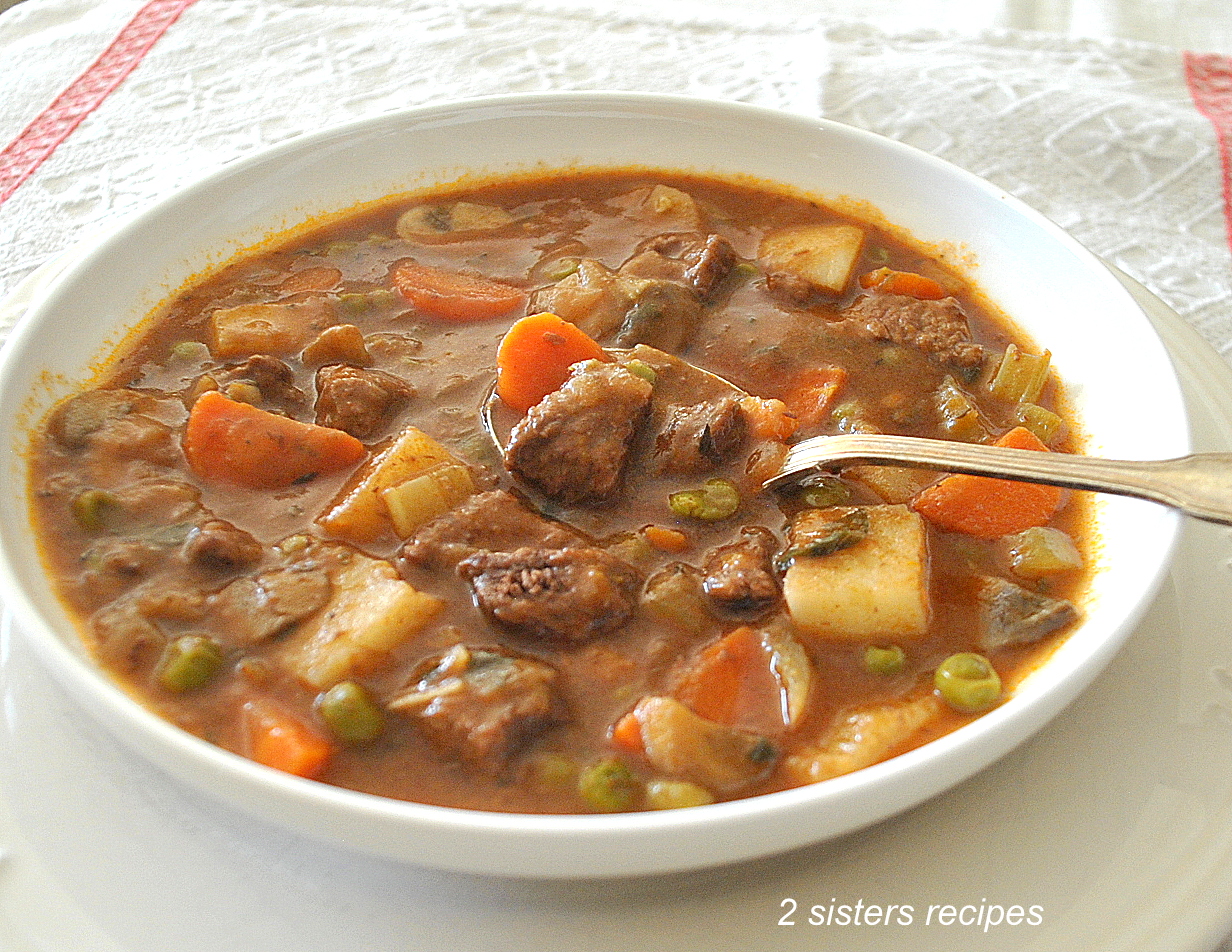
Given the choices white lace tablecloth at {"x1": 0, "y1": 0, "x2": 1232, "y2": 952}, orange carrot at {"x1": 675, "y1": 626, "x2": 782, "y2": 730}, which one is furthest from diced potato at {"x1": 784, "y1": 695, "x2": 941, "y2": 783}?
white lace tablecloth at {"x1": 0, "y1": 0, "x2": 1232, "y2": 952}

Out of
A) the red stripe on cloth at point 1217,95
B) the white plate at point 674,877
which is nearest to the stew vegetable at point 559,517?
the white plate at point 674,877

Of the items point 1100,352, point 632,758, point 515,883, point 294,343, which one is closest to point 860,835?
point 632,758

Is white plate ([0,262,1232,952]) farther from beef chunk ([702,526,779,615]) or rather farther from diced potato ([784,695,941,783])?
beef chunk ([702,526,779,615])

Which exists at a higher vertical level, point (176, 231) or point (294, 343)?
point (176, 231)

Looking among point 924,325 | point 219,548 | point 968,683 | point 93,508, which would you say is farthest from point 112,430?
point 924,325

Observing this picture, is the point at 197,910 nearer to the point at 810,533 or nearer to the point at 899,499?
the point at 810,533

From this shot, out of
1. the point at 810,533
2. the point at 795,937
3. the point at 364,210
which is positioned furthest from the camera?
the point at 364,210

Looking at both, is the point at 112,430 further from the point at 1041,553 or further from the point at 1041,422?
the point at 1041,422
